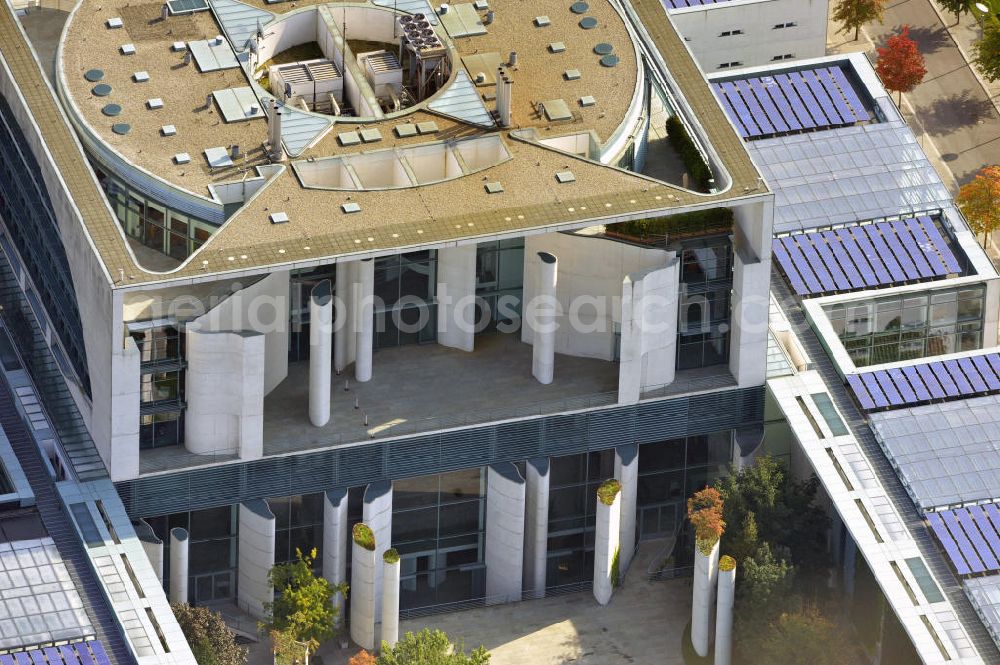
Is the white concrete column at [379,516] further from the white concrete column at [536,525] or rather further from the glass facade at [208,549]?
the white concrete column at [536,525]

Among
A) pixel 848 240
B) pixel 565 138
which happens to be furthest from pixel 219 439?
pixel 848 240

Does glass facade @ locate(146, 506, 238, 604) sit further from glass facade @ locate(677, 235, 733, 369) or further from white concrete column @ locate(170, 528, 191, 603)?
glass facade @ locate(677, 235, 733, 369)

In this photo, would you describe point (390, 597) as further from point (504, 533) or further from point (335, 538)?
point (504, 533)

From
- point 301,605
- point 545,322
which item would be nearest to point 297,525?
point 301,605

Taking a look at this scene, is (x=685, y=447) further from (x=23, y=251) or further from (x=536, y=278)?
(x=23, y=251)

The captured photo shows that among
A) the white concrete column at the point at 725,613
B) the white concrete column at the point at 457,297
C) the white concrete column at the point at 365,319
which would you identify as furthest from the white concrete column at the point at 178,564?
the white concrete column at the point at 725,613

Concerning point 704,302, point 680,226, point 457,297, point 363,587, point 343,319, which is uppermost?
point 680,226
